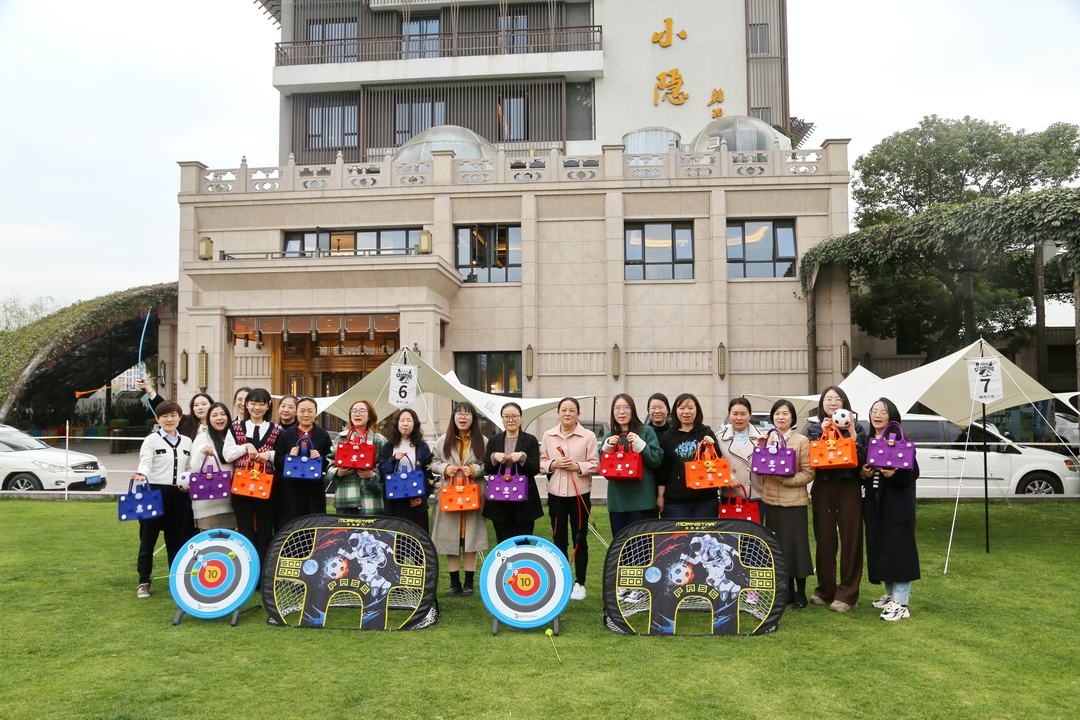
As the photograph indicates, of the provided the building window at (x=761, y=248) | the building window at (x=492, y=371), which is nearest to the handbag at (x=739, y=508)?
the building window at (x=492, y=371)

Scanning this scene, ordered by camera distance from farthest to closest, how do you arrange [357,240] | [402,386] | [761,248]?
[357,240], [761,248], [402,386]

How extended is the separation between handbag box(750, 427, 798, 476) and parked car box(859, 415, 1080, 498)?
8582mm

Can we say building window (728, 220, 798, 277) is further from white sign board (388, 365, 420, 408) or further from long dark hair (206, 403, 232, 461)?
long dark hair (206, 403, 232, 461)

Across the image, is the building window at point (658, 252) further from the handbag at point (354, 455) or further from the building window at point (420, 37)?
the handbag at point (354, 455)

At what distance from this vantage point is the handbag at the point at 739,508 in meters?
6.23

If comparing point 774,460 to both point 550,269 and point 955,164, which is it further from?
point 955,164

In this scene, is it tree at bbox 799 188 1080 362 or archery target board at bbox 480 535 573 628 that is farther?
tree at bbox 799 188 1080 362

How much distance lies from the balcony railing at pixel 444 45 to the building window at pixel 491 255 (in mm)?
12520

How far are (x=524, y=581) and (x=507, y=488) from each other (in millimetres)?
861

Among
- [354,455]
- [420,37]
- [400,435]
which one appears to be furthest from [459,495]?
[420,37]

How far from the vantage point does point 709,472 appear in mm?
5965

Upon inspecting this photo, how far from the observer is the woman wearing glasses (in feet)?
20.9

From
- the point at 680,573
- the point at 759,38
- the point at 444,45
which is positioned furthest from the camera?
the point at 444,45

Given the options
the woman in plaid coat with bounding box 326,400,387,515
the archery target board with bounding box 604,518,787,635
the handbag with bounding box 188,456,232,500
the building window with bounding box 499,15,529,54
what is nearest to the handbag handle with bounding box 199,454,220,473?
the handbag with bounding box 188,456,232,500
